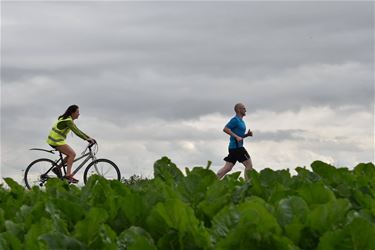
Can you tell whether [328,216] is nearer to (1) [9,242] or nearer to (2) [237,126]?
(1) [9,242]

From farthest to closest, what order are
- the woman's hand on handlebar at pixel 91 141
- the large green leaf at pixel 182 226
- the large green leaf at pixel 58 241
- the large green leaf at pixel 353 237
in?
the woman's hand on handlebar at pixel 91 141 < the large green leaf at pixel 182 226 < the large green leaf at pixel 58 241 < the large green leaf at pixel 353 237

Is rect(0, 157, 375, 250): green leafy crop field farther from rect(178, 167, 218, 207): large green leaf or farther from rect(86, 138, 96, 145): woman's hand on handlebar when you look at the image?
rect(86, 138, 96, 145): woman's hand on handlebar

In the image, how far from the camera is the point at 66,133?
1689cm

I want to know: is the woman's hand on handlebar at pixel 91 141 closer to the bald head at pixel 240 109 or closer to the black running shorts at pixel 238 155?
the black running shorts at pixel 238 155

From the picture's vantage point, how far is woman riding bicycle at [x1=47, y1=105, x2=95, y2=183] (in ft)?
54.4

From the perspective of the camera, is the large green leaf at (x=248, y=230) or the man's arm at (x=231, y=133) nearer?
the large green leaf at (x=248, y=230)

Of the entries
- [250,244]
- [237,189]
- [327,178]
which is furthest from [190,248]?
[327,178]

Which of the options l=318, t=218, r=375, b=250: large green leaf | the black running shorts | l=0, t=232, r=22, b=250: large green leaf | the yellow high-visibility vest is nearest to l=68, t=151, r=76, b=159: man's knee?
the yellow high-visibility vest

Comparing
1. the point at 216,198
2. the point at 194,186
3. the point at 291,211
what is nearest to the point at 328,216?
the point at 291,211

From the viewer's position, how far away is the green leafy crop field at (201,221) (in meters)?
2.09

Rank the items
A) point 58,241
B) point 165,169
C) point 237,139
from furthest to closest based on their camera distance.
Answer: point 237,139 → point 165,169 → point 58,241

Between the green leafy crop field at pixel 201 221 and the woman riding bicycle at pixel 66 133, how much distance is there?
43.2ft

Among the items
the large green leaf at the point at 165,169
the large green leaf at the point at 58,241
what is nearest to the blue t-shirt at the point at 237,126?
the large green leaf at the point at 165,169

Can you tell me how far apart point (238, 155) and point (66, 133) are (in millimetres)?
4177
